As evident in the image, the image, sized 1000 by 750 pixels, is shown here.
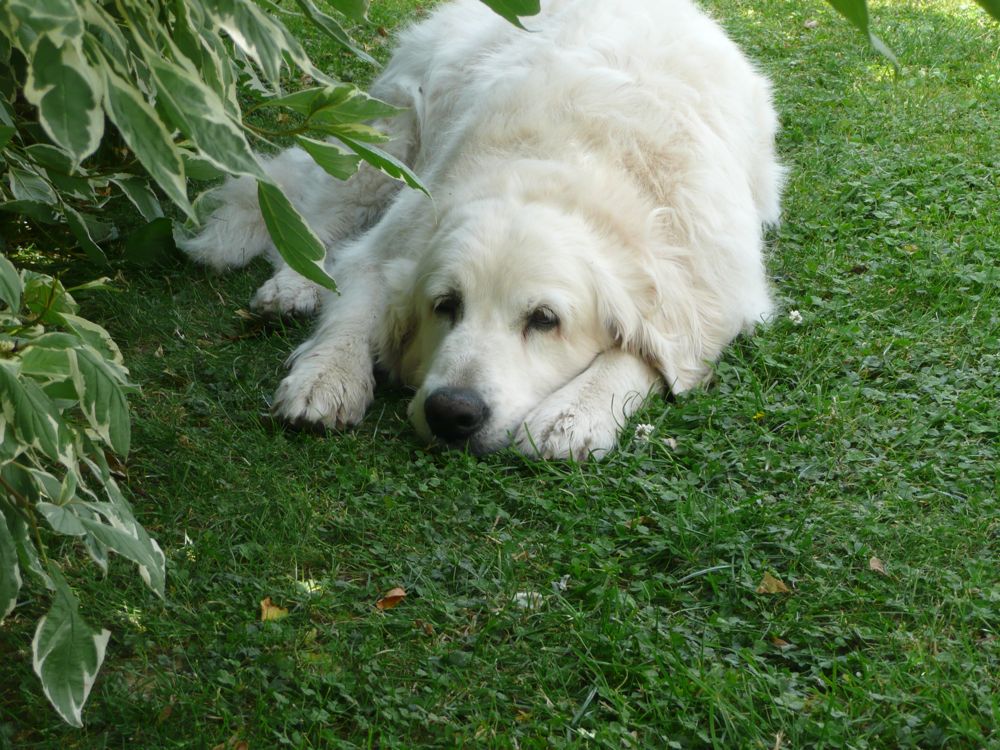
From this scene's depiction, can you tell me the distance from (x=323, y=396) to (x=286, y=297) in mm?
923

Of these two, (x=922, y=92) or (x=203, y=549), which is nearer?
(x=203, y=549)

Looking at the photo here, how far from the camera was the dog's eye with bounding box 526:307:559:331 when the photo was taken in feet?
12.0

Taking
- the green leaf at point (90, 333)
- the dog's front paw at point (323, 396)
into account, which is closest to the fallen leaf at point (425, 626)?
the green leaf at point (90, 333)

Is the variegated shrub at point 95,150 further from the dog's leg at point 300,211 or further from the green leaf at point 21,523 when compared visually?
the dog's leg at point 300,211

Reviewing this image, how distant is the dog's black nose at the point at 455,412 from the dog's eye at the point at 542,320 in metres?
0.37

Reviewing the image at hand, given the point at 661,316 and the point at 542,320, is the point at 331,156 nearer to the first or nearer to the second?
the point at 542,320

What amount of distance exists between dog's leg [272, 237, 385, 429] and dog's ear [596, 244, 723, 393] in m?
0.89

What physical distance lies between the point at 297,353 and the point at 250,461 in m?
0.71

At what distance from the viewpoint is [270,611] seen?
272 centimetres

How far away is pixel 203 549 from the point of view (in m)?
2.91

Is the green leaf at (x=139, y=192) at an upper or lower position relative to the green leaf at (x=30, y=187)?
lower

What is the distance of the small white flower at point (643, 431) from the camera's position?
11.6 feet

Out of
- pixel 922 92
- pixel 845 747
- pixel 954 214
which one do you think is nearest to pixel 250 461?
pixel 845 747

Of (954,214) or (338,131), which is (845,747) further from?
(954,214)
